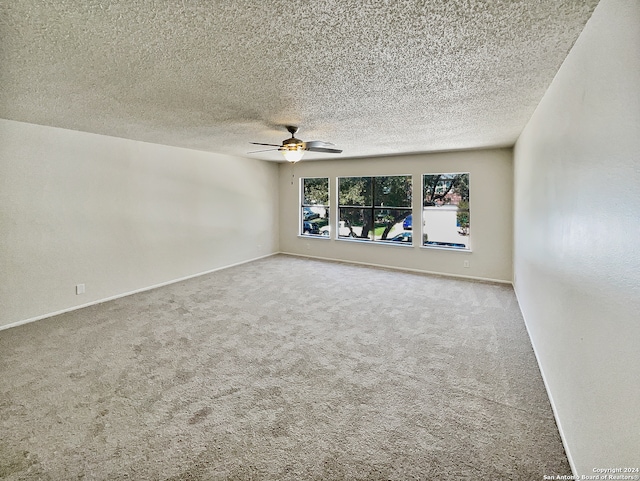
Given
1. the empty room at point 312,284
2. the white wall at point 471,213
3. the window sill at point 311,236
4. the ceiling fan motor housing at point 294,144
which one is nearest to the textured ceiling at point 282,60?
the empty room at point 312,284

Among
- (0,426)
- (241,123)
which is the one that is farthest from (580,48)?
(0,426)

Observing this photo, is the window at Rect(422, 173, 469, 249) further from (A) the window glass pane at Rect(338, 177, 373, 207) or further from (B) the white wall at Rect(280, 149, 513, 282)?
(A) the window glass pane at Rect(338, 177, 373, 207)

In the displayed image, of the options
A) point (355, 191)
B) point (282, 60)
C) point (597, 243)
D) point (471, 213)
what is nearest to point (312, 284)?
point (355, 191)

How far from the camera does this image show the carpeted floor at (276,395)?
171 centimetres

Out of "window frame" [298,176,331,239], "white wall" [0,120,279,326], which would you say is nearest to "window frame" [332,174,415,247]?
"window frame" [298,176,331,239]

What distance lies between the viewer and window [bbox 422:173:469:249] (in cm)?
578

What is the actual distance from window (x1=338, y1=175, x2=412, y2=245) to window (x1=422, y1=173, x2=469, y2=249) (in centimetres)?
38

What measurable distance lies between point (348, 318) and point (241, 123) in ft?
8.71

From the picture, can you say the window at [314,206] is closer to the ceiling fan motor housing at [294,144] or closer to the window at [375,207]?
the window at [375,207]

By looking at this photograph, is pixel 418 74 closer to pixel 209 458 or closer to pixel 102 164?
pixel 209 458

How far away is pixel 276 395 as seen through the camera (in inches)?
90.8

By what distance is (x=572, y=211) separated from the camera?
67.6 inches

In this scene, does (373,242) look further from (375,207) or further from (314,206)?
(314,206)

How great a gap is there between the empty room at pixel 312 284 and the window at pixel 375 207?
159 centimetres
